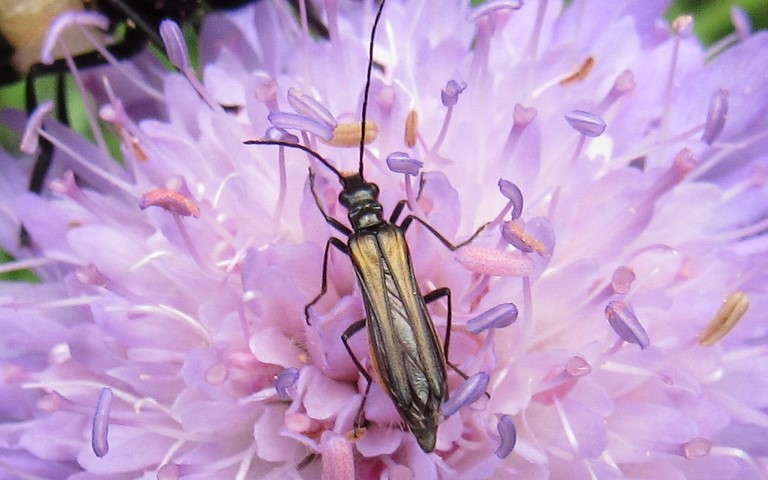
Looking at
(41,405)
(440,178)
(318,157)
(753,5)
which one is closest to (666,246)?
(440,178)

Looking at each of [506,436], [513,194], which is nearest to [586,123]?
[513,194]

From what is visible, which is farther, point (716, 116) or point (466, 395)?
point (716, 116)

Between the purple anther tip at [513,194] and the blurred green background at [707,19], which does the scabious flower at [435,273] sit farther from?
the blurred green background at [707,19]

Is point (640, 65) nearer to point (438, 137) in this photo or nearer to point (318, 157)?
point (438, 137)

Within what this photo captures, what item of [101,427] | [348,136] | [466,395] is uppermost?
Answer: [348,136]

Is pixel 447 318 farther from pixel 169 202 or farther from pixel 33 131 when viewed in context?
pixel 33 131

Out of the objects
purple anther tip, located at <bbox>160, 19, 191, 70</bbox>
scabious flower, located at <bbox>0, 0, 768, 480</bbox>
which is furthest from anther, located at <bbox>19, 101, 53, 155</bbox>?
purple anther tip, located at <bbox>160, 19, 191, 70</bbox>

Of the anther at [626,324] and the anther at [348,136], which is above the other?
the anther at [348,136]

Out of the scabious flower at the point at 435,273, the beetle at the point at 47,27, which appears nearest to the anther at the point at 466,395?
the scabious flower at the point at 435,273
